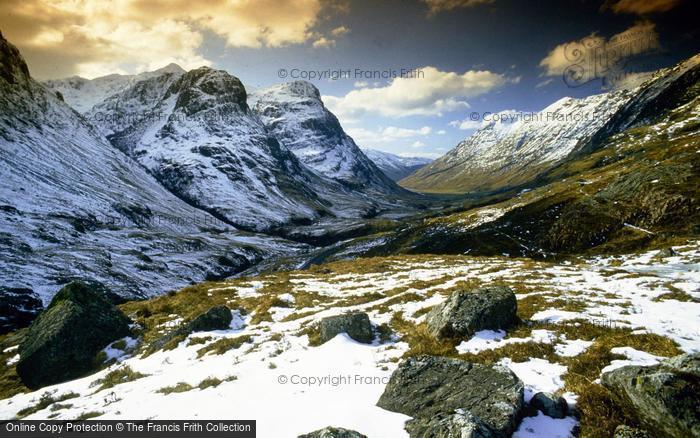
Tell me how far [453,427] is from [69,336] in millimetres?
20195

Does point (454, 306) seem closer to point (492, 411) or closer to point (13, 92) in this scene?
point (492, 411)

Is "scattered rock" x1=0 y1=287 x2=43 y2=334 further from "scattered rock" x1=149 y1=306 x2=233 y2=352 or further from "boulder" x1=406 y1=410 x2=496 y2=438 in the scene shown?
"boulder" x1=406 y1=410 x2=496 y2=438

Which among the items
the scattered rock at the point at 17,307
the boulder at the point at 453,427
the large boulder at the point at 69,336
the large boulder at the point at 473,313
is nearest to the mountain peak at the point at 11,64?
the scattered rock at the point at 17,307

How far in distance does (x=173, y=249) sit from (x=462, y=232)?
111m

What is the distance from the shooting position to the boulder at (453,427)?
22.7 ft

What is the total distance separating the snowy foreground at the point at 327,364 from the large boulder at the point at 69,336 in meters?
1.14

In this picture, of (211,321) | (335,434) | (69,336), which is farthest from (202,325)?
(335,434)

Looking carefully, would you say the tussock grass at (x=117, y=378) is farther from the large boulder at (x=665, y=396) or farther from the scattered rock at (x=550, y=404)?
the large boulder at (x=665, y=396)

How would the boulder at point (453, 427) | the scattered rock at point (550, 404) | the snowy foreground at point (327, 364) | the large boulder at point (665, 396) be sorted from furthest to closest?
the snowy foreground at point (327, 364), the scattered rock at point (550, 404), the boulder at point (453, 427), the large boulder at point (665, 396)

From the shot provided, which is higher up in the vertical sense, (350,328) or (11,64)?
(11,64)

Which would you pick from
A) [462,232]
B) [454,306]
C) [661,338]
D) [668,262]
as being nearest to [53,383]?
[454,306]

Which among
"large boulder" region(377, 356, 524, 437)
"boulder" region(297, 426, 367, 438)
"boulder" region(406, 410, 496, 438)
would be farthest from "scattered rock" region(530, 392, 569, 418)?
"boulder" region(297, 426, 367, 438)

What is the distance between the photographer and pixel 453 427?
23.6ft

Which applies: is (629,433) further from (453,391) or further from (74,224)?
(74,224)
